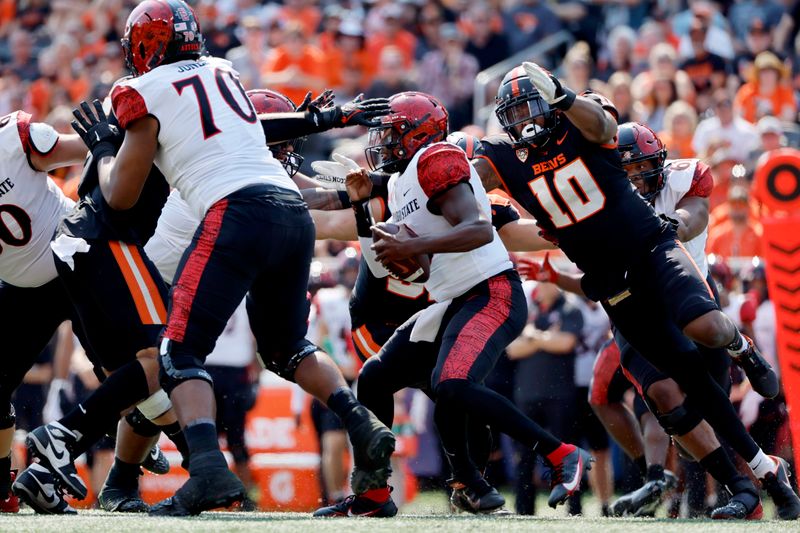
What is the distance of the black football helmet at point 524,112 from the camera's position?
576 centimetres

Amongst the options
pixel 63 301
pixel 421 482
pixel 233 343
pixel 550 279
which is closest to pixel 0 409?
pixel 63 301

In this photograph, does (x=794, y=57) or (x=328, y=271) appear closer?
(x=328, y=271)

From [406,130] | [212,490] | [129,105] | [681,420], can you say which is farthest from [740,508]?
[129,105]

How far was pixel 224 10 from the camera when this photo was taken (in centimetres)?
Answer: 1498

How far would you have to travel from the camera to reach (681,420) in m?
6.03

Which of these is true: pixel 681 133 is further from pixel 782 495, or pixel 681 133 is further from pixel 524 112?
pixel 782 495

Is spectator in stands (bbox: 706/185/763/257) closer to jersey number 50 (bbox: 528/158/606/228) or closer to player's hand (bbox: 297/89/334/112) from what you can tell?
jersey number 50 (bbox: 528/158/606/228)

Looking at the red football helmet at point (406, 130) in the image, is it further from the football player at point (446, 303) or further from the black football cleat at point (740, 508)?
the black football cleat at point (740, 508)

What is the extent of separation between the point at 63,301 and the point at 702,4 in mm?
8397

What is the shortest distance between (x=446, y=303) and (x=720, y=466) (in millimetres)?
1453

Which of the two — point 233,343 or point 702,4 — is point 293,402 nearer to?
point 233,343

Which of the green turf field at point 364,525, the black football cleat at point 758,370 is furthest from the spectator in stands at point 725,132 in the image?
the green turf field at point 364,525

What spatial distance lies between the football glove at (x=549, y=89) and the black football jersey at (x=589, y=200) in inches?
16.0

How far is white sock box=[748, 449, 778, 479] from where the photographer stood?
5.73 m
